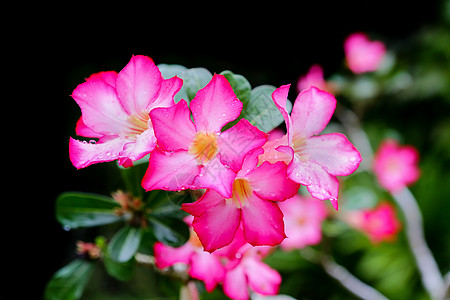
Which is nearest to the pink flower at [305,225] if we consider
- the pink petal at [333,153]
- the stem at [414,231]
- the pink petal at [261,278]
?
the stem at [414,231]

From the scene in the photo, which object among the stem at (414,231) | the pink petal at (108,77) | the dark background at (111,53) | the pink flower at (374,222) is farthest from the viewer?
the dark background at (111,53)

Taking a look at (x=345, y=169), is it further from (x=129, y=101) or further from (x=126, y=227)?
(x=126, y=227)

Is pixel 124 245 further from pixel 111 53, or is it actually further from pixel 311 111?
pixel 111 53

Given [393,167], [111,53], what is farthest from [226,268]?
[111,53]

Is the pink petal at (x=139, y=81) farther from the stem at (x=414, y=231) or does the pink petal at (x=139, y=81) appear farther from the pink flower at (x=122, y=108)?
the stem at (x=414, y=231)

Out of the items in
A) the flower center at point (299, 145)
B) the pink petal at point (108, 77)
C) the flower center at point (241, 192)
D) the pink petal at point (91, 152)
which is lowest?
the flower center at point (241, 192)

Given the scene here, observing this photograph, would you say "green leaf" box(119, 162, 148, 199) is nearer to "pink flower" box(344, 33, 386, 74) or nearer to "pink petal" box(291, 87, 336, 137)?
"pink petal" box(291, 87, 336, 137)

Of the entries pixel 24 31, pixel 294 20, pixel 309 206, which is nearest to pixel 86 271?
pixel 309 206
